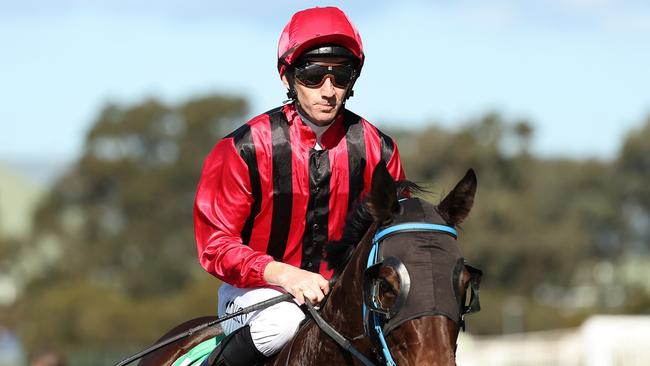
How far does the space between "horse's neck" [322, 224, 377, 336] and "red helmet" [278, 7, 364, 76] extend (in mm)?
904

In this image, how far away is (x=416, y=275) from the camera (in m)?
4.05

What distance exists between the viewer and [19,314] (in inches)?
2275

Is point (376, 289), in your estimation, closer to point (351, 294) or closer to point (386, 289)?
point (386, 289)

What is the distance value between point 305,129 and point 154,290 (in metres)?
52.1

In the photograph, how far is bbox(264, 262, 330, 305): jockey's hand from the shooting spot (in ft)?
15.1

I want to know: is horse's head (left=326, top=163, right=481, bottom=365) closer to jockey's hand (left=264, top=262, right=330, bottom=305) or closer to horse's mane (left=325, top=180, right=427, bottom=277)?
horse's mane (left=325, top=180, right=427, bottom=277)

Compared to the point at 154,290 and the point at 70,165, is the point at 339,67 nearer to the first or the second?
the point at 154,290

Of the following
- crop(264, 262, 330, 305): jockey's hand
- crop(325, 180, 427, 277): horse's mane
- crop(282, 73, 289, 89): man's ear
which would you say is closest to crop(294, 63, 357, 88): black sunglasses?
crop(282, 73, 289, 89): man's ear

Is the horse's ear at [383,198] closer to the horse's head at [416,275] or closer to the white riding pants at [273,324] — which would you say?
the horse's head at [416,275]

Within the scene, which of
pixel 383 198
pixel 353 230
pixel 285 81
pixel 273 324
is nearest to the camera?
pixel 383 198

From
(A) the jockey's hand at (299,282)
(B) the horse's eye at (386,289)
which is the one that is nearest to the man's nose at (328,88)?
(A) the jockey's hand at (299,282)

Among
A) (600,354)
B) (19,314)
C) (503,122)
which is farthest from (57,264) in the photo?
(600,354)

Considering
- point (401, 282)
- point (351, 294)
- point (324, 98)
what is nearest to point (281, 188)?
point (324, 98)

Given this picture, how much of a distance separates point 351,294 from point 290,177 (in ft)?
2.49
